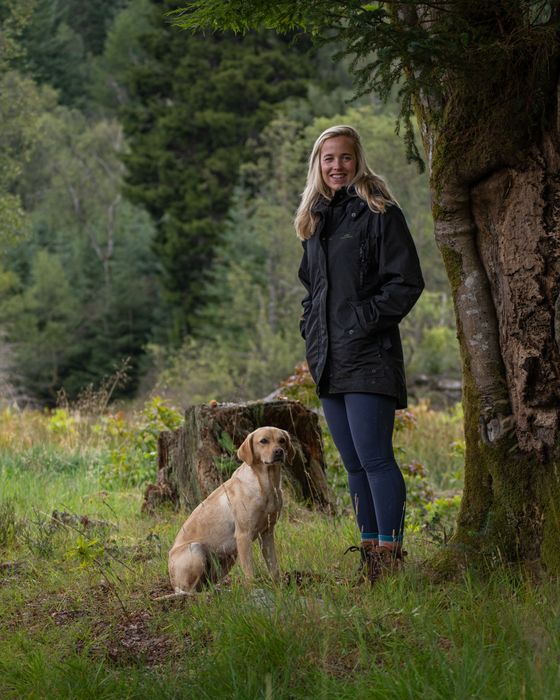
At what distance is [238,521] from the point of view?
5191 mm

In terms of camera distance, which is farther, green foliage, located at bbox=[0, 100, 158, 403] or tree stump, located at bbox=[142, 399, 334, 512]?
green foliage, located at bbox=[0, 100, 158, 403]

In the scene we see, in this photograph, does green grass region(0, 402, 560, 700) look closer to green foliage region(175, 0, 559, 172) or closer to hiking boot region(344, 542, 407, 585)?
hiking boot region(344, 542, 407, 585)

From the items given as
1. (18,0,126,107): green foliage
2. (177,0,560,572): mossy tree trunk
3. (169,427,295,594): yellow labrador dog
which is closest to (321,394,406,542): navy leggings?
(177,0,560,572): mossy tree trunk

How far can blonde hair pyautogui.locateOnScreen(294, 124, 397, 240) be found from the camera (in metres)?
5.16

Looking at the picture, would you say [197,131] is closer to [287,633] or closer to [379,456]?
[379,456]

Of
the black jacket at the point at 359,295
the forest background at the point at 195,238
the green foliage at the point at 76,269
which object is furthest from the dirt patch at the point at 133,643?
the green foliage at the point at 76,269

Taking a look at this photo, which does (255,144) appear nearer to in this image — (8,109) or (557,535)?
(8,109)

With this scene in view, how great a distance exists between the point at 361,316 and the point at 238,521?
50.8 inches

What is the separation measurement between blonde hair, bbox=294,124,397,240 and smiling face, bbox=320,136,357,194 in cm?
3

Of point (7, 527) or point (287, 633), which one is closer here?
point (287, 633)

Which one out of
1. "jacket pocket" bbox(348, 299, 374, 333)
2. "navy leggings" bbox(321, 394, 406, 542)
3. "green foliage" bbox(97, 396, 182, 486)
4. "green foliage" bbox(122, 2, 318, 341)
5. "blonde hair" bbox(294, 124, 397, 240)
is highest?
"green foliage" bbox(122, 2, 318, 341)

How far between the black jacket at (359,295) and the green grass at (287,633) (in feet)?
3.36

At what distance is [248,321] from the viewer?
121ft

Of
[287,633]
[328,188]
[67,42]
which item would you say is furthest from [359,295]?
[67,42]
